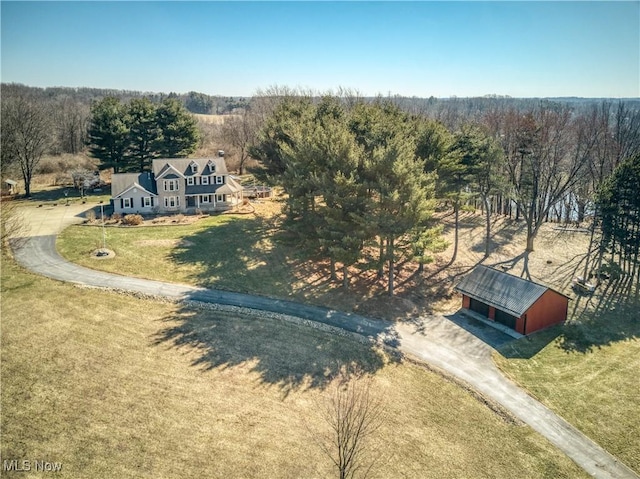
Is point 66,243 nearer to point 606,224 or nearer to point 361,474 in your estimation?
point 361,474

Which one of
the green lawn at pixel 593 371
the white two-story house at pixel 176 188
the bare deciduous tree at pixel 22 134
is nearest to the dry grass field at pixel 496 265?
the green lawn at pixel 593 371

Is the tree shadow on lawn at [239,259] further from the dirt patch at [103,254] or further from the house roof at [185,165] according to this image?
the house roof at [185,165]

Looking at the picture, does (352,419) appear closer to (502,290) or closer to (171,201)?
(502,290)

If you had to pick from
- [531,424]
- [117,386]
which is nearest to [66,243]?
[117,386]

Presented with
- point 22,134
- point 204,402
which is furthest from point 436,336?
point 22,134

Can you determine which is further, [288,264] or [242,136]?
[242,136]

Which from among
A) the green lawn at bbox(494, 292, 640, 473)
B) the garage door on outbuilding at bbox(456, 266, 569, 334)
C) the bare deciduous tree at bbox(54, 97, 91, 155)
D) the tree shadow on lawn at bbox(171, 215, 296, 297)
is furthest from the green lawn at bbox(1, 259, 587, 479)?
the bare deciduous tree at bbox(54, 97, 91, 155)
